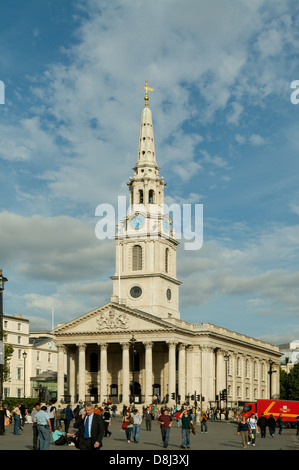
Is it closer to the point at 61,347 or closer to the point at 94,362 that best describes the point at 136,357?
the point at 94,362

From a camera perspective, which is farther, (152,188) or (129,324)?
(152,188)

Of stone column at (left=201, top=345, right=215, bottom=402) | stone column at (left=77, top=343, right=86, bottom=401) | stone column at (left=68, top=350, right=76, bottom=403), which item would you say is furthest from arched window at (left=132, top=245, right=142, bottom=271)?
stone column at (left=201, top=345, right=215, bottom=402)

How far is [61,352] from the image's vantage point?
102500 millimetres

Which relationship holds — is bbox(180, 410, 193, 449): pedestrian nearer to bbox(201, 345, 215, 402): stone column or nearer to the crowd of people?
the crowd of people

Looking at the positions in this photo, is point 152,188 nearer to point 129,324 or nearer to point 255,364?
point 129,324

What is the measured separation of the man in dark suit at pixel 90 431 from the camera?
21.1m

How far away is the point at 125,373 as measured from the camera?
9581 centimetres

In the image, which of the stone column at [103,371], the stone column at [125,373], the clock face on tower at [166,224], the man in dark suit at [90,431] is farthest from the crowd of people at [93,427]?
the clock face on tower at [166,224]

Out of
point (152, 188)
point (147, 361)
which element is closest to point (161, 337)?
point (147, 361)

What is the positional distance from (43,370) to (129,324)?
3554 cm

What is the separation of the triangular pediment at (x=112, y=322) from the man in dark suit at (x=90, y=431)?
244ft

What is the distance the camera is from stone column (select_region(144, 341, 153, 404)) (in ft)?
310

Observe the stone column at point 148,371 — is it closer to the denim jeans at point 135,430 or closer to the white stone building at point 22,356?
the white stone building at point 22,356
